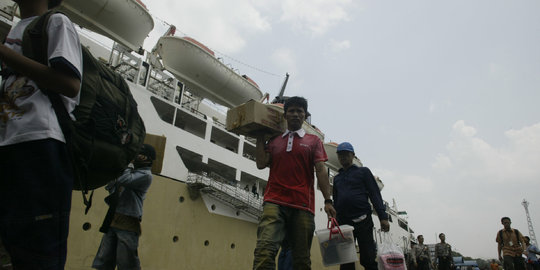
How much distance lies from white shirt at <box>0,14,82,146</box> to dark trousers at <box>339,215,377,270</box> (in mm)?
3148

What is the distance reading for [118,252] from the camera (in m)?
3.03

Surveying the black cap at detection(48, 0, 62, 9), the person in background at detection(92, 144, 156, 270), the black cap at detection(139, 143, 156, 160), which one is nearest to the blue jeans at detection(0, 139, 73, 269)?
the black cap at detection(48, 0, 62, 9)

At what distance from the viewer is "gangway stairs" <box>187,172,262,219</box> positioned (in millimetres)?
9578

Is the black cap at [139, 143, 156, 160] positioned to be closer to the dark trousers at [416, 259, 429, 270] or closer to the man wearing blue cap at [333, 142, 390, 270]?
the man wearing blue cap at [333, 142, 390, 270]

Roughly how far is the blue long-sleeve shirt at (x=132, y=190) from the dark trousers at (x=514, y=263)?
21.6 feet

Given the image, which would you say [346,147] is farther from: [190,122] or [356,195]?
[190,122]

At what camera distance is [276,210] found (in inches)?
96.2

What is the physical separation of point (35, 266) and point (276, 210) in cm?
162

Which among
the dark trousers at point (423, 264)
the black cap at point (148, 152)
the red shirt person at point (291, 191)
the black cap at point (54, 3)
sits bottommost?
the dark trousers at point (423, 264)

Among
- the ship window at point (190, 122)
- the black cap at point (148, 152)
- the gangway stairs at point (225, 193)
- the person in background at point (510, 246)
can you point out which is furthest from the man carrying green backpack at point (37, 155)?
the ship window at point (190, 122)

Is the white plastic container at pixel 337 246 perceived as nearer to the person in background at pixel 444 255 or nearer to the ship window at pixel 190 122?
the person in background at pixel 444 255

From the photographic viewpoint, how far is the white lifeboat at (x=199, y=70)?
13.5 m

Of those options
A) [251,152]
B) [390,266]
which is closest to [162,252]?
[390,266]

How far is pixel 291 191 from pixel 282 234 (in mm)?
340
